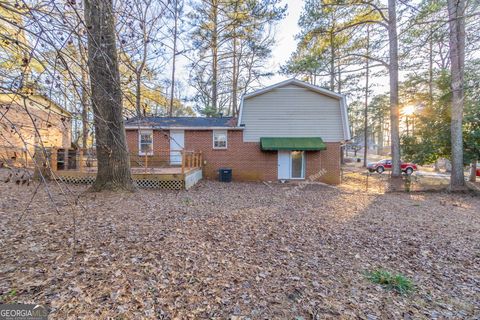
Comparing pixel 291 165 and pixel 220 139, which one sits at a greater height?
pixel 220 139

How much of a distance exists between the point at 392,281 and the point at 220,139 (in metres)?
11.0

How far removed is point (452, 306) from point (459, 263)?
1.51 m

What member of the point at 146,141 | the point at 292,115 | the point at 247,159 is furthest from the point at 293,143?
the point at 146,141

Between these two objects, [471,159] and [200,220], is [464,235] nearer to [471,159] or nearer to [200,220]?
[200,220]

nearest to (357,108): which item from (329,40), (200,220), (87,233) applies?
(329,40)

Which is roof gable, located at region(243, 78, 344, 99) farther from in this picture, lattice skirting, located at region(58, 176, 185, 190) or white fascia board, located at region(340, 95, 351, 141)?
lattice skirting, located at region(58, 176, 185, 190)

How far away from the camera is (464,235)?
504 cm

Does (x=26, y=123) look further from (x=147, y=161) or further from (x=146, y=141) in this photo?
(x=146, y=141)

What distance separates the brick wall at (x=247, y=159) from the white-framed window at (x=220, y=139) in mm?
198

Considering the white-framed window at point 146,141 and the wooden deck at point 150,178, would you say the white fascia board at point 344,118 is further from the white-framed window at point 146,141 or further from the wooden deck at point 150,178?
the white-framed window at point 146,141

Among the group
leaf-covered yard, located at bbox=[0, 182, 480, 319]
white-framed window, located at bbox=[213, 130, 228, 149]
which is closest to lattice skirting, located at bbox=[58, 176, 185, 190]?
leaf-covered yard, located at bbox=[0, 182, 480, 319]

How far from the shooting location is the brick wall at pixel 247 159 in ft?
43.0

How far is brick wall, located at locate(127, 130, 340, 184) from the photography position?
13.1m

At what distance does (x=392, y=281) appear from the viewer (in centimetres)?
300
